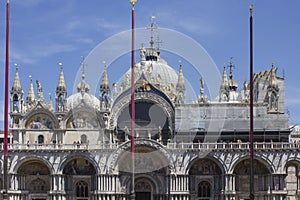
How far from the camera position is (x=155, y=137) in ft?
253

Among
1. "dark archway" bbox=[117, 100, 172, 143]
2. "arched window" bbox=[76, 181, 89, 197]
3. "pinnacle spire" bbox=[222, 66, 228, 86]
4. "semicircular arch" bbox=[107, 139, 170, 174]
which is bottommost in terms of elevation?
"arched window" bbox=[76, 181, 89, 197]

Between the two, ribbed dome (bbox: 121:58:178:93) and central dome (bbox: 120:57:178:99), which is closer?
central dome (bbox: 120:57:178:99)

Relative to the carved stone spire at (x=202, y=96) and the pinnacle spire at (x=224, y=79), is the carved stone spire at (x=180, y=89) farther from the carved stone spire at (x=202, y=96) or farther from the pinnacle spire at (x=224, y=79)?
the pinnacle spire at (x=224, y=79)

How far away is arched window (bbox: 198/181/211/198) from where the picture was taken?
7325 centimetres

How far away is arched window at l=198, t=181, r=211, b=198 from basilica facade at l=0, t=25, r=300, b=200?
0.35 feet

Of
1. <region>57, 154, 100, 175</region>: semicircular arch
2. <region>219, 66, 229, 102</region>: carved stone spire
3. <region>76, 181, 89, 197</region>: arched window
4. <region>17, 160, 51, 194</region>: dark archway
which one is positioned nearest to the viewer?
<region>57, 154, 100, 175</region>: semicircular arch

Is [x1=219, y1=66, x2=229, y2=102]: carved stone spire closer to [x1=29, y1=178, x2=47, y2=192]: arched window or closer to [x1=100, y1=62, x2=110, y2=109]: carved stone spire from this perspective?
[x1=100, y1=62, x2=110, y2=109]: carved stone spire

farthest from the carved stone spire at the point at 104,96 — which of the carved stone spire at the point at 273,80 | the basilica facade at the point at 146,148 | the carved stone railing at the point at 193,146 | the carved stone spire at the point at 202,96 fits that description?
the carved stone spire at the point at 273,80

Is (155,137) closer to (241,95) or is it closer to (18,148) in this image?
(18,148)

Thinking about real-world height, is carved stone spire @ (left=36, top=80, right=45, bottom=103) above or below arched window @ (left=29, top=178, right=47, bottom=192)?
above

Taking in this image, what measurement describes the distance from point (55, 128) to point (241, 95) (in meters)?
31.0

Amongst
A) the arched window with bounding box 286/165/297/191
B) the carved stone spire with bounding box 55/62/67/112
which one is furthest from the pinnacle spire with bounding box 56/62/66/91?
the arched window with bounding box 286/165/297/191

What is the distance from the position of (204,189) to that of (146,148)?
25.3 feet

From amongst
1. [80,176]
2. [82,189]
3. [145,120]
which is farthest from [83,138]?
[145,120]
